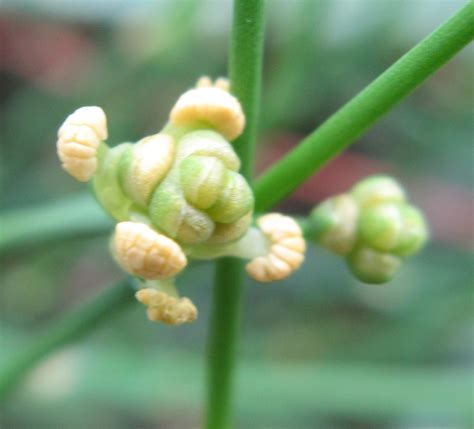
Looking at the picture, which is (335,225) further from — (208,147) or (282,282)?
(282,282)

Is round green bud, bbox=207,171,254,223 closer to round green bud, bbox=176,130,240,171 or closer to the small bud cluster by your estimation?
round green bud, bbox=176,130,240,171

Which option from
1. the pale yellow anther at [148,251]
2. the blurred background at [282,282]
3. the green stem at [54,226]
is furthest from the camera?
the blurred background at [282,282]

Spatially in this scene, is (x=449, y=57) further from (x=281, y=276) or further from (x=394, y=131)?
(x=394, y=131)

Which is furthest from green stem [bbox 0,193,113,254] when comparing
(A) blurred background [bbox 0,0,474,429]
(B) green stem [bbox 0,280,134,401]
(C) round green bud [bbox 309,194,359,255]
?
(A) blurred background [bbox 0,0,474,429]

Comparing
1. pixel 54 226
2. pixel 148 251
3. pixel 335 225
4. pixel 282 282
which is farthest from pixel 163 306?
pixel 282 282

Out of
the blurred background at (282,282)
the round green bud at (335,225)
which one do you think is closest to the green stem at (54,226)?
the round green bud at (335,225)

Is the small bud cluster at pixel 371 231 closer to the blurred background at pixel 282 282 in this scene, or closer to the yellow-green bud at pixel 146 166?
the yellow-green bud at pixel 146 166
